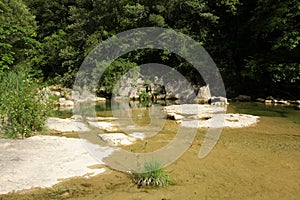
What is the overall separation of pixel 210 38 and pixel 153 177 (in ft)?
62.8

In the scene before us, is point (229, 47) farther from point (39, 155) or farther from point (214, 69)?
point (39, 155)

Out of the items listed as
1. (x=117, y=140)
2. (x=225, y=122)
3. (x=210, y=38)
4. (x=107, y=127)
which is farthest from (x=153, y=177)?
(x=210, y=38)

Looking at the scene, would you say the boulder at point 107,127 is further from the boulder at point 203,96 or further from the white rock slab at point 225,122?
the boulder at point 203,96

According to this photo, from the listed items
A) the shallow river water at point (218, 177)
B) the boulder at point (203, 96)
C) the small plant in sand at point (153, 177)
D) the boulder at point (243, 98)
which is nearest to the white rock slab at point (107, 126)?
the shallow river water at point (218, 177)

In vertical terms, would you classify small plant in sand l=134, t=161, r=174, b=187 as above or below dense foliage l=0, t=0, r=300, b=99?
below

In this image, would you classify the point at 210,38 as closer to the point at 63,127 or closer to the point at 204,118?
the point at 204,118

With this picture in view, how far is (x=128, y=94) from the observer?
21.6 m

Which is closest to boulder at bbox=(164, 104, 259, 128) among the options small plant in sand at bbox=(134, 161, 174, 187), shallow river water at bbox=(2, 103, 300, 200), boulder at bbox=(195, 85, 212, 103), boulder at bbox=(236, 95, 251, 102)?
shallow river water at bbox=(2, 103, 300, 200)

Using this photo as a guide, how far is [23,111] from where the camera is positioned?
6973 millimetres

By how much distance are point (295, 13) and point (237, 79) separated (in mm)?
6465

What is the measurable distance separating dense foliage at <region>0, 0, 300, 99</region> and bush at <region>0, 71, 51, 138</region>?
1071 cm

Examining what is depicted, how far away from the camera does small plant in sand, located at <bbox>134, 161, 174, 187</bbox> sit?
4.32 metres

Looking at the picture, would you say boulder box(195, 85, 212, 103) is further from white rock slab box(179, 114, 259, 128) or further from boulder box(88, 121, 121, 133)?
boulder box(88, 121, 121, 133)

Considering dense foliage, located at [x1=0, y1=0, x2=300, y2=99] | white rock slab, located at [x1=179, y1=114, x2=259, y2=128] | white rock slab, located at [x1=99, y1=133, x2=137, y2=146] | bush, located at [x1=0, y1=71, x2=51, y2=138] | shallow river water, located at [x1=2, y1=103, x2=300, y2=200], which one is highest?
dense foliage, located at [x1=0, y1=0, x2=300, y2=99]
